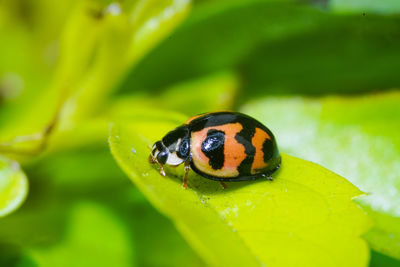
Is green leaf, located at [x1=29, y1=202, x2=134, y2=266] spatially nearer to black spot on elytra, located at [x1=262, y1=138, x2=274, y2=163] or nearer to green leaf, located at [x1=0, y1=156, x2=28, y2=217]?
green leaf, located at [x1=0, y1=156, x2=28, y2=217]

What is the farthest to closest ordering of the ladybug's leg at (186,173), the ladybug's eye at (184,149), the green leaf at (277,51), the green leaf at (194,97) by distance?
the green leaf at (194,97), the green leaf at (277,51), the ladybug's eye at (184,149), the ladybug's leg at (186,173)

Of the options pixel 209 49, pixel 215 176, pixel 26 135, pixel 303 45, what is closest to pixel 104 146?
pixel 26 135

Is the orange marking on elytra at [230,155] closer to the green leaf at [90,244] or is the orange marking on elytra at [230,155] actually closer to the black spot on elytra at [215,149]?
the black spot on elytra at [215,149]

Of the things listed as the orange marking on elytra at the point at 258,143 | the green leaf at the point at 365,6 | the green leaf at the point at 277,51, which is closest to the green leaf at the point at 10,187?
the orange marking on elytra at the point at 258,143

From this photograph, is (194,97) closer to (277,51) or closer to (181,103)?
(181,103)

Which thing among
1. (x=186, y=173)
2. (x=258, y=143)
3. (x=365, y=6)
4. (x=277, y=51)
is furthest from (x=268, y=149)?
(x=277, y=51)

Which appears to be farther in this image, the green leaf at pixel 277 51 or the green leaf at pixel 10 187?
the green leaf at pixel 277 51
